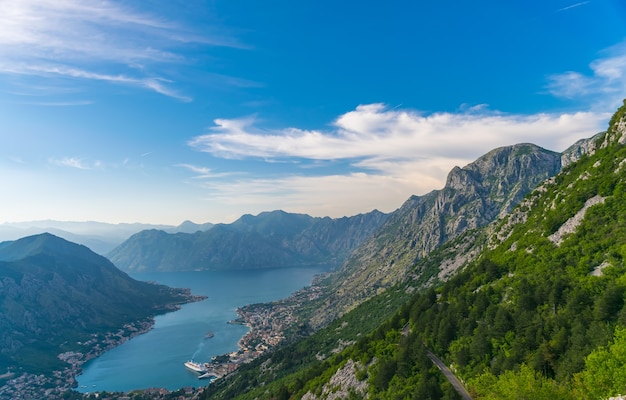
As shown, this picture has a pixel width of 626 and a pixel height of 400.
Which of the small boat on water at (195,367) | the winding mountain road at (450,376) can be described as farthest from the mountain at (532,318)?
the small boat on water at (195,367)

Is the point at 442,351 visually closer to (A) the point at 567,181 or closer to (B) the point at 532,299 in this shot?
(B) the point at 532,299

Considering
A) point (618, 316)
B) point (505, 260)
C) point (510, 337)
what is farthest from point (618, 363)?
point (505, 260)

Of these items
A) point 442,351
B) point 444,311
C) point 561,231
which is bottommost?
point 442,351

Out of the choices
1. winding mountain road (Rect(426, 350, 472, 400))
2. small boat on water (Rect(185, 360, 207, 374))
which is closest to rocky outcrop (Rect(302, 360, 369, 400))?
winding mountain road (Rect(426, 350, 472, 400))

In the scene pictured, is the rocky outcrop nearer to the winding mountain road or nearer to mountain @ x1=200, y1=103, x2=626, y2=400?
mountain @ x1=200, y1=103, x2=626, y2=400

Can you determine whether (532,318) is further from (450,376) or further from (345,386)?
(345,386)
